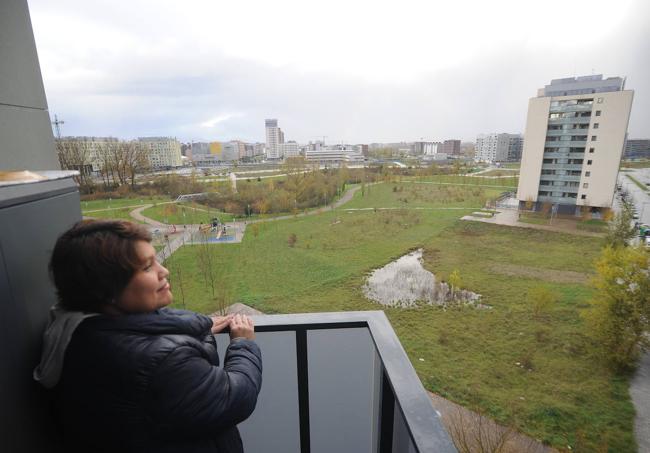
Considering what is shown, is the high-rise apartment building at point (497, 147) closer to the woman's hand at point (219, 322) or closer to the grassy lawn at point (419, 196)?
the grassy lawn at point (419, 196)

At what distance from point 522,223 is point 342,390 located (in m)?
15.3

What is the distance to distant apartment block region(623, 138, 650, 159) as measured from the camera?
30.2ft

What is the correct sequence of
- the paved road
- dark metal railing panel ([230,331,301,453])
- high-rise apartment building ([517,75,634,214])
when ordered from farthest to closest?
high-rise apartment building ([517,75,634,214])
the paved road
dark metal railing panel ([230,331,301,453])

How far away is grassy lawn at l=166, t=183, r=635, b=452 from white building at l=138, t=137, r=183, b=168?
2.73 m

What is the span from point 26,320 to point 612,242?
12717 millimetres

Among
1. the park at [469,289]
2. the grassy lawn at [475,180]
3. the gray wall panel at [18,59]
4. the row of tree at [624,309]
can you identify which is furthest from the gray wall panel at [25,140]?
the grassy lawn at [475,180]

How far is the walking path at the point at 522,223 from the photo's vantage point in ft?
40.8

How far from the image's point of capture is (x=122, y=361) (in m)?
0.35

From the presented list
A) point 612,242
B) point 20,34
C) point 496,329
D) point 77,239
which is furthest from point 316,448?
point 612,242

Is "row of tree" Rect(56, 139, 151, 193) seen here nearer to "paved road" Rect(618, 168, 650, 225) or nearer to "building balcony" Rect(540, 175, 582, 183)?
"paved road" Rect(618, 168, 650, 225)

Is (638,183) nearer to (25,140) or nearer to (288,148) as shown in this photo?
(25,140)

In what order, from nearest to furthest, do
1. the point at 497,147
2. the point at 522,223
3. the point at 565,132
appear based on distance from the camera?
the point at 565,132
the point at 522,223
the point at 497,147

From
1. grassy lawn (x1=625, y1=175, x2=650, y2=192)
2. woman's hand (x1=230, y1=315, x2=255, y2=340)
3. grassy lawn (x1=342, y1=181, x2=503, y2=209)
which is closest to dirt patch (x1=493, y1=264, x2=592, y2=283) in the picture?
grassy lawn (x1=625, y1=175, x2=650, y2=192)

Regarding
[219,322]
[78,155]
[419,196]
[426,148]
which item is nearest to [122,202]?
[78,155]
